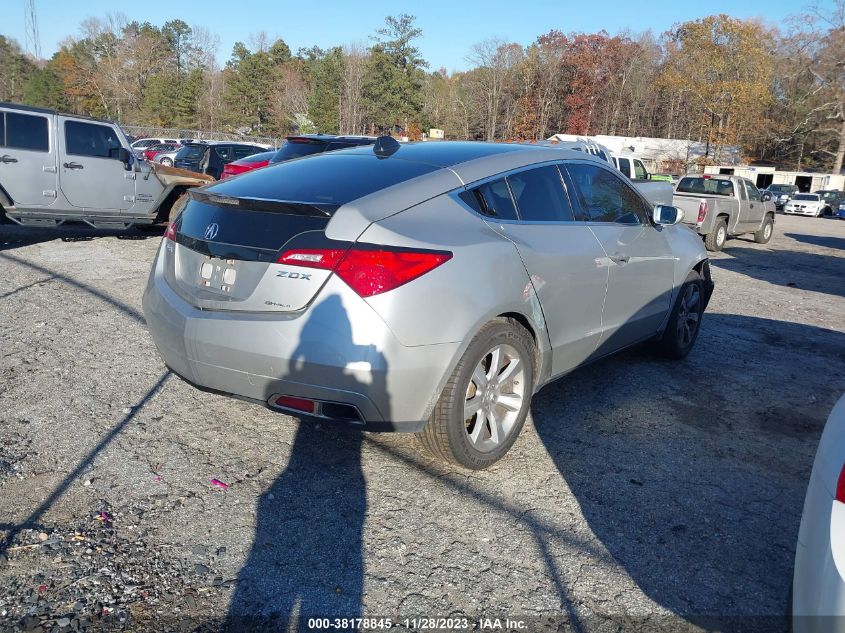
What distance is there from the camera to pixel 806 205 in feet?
127

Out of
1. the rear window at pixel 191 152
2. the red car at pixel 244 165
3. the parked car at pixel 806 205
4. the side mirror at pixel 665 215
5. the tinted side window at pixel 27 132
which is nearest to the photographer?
the side mirror at pixel 665 215

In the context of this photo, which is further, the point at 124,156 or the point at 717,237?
the point at 717,237

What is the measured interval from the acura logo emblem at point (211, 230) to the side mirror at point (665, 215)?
11.0 feet

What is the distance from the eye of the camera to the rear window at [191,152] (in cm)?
2284

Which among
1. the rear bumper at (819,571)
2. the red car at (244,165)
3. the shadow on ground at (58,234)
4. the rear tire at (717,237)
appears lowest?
the shadow on ground at (58,234)

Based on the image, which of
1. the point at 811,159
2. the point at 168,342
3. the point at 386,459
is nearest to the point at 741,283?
the point at 386,459

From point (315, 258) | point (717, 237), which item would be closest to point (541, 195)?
point (315, 258)

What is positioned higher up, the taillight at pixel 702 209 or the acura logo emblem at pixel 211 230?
the acura logo emblem at pixel 211 230

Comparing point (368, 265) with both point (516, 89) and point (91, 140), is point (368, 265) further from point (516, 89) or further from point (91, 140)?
point (516, 89)

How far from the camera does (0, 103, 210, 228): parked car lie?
9750 millimetres

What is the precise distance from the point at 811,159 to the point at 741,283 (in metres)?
69.6

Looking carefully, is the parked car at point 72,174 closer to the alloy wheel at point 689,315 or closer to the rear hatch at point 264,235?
the rear hatch at point 264,235

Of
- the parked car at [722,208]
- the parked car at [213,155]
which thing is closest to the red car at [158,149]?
the parked car at [213,155]

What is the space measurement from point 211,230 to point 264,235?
0.39 m
